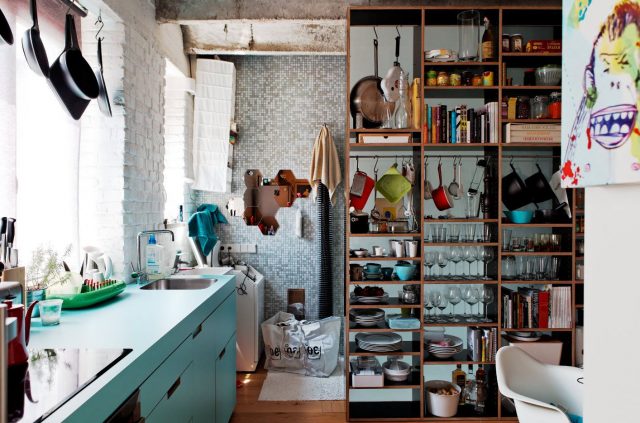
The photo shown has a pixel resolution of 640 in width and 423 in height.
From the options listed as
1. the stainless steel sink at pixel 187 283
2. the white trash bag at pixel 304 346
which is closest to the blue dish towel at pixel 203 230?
the white trash bag at pixel 304 346

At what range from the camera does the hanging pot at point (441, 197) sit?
11.1 ft

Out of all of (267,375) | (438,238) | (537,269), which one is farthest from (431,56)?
(267,375)

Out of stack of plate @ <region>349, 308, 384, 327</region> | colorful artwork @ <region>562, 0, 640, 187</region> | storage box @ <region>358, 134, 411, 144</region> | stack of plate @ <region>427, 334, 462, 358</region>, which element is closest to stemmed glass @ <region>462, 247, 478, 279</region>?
stack of plate @ <region>427, 334, 462, 358</region>

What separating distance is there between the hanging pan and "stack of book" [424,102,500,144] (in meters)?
2.09

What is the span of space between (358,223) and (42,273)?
1915 mm

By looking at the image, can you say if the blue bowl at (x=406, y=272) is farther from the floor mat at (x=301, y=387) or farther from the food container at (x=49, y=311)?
the food container at (x=49, y=311)

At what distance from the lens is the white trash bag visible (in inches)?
159

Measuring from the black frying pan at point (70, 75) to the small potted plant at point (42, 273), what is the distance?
666 millimetres

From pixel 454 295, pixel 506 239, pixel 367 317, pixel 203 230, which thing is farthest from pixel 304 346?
pixel 506 239

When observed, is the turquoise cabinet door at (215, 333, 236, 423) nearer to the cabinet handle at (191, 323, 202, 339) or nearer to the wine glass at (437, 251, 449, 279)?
the cabinet handle at (191, 323, 202, 339)

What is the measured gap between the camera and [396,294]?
3.79m

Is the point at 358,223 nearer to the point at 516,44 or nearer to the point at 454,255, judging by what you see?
the point at 454,255

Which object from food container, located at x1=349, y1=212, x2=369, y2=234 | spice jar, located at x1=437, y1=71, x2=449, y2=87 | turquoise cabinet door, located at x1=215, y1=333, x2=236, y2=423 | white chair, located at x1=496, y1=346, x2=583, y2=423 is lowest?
turquoise cabinet door, located at x1=215, y1=333, x2=236, y2=423

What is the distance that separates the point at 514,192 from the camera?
3451 millimetres
